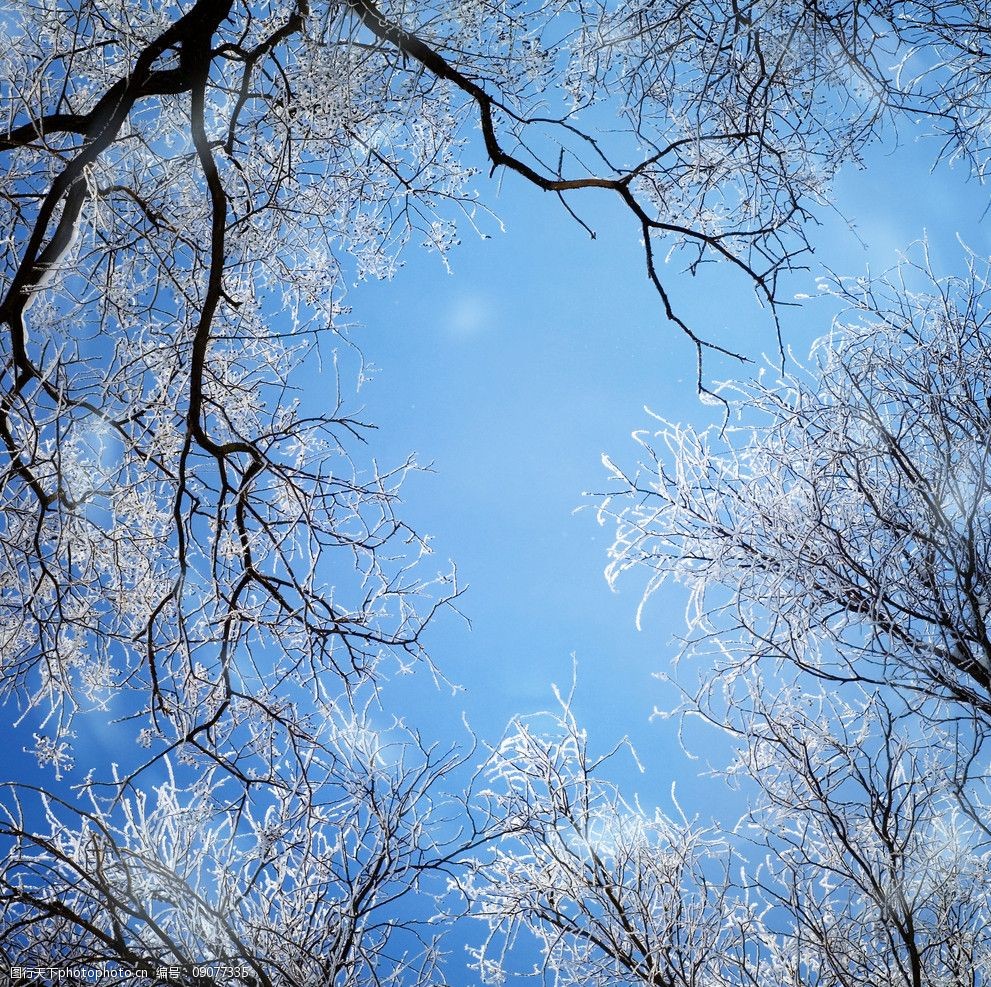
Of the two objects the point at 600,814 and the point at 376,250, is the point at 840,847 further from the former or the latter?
the point at 376,250

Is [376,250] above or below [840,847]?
above

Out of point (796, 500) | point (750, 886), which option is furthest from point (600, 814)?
point (796, 500)

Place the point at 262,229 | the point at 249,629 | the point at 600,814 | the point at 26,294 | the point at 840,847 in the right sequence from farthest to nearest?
1. the point at 600,814
2. the point at 840,847
3. the point at 262,229
4. the point at 249,629
5. the point at 26,294

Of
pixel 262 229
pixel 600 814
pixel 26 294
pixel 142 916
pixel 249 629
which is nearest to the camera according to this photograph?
pixel 142 916

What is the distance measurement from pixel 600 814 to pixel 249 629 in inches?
128

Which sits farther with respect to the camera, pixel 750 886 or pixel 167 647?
pixel 750 886

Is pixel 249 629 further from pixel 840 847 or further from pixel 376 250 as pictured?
pixel 840 847

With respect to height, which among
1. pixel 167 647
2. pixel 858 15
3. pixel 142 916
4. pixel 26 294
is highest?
pixel 858 15

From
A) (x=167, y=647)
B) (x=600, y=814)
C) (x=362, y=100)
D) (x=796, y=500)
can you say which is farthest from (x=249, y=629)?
(x=600, y=814)

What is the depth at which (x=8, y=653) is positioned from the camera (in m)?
4.60

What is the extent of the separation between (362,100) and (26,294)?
1502 millimetres

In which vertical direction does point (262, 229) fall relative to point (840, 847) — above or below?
above

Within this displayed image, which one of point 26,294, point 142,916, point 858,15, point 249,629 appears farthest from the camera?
point 249,629

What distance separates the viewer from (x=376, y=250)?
4531 millimetres
